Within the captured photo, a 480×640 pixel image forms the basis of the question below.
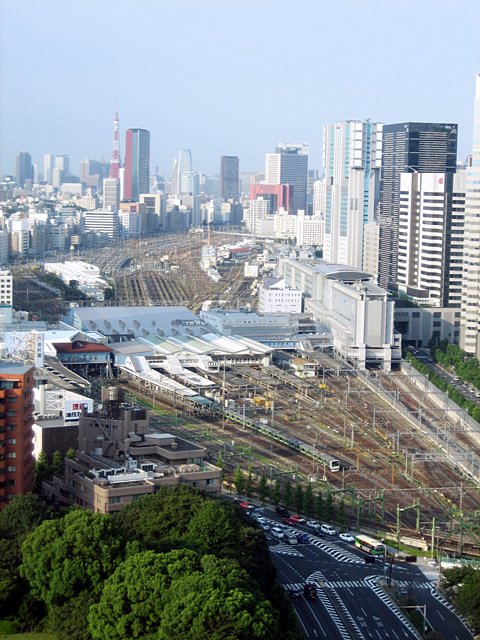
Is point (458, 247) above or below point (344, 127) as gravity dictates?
below

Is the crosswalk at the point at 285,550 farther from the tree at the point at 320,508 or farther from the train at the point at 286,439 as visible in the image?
the train at the point at 286,439

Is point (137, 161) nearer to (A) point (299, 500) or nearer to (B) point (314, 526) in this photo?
(A) point (299, 500)

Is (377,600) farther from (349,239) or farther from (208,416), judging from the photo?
(349,239)

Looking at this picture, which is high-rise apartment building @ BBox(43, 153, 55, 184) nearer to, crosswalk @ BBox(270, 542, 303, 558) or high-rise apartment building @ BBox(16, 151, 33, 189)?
high-rise apartment building @ BBox(16, 151, 33, 189)

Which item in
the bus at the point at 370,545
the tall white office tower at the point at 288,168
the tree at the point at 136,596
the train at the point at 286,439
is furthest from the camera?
the tall white office tower at the point at 288,168

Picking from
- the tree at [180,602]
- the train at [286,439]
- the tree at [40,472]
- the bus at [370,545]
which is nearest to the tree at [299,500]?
the bus at [370,545]

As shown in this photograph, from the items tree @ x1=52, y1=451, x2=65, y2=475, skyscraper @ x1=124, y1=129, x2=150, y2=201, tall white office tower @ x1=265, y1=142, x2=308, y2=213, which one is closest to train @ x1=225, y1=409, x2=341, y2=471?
tree @ x1=52, y1=451, x2=65, y2=475

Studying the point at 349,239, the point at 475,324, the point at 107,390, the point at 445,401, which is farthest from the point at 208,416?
the point at 349,239
